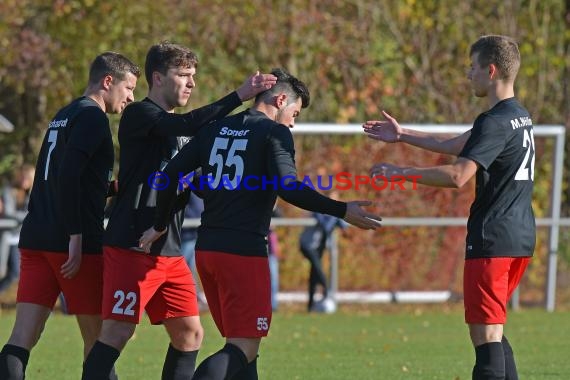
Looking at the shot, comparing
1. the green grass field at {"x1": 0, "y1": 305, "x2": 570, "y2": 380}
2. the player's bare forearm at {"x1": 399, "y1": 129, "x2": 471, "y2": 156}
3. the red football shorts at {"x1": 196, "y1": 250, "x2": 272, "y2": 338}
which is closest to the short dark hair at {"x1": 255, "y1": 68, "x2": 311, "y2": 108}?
the player's bare forearm at {"x1": 399, "y1": 129, "x2": 471, "y2": 156}

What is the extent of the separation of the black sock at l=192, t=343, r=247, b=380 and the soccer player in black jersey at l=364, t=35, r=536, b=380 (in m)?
1.38

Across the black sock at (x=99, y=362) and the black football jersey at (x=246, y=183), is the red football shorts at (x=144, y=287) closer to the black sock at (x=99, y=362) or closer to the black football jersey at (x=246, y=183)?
the black sock at (x=99, y=362)

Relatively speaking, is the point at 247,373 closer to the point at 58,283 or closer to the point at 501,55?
the point at 58,283

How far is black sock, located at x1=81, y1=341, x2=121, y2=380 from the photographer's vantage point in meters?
6.86

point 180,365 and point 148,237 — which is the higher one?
point 148,237

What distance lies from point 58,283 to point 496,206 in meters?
2.64

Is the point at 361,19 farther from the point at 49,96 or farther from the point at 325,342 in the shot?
the point at 325,342

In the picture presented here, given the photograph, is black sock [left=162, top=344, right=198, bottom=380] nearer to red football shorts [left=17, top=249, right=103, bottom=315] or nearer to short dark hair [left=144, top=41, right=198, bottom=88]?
red football shorts [left=17, top=249, right=103, bottom=315]

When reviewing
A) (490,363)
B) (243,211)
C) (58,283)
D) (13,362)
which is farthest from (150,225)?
A: (490,363)

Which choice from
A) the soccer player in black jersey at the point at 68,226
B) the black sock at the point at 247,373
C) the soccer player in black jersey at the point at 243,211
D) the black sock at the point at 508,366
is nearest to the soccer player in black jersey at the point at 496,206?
the black sock at the point at 508,366

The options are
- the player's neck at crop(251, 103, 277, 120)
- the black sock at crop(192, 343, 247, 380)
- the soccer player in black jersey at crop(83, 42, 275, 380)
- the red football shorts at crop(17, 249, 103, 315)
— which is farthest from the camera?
the red football shorts at crop(17, 249, 103, 315)

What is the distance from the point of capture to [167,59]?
23.7 ft

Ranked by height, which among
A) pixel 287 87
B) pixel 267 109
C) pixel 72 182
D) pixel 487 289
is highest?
pixel 287 87

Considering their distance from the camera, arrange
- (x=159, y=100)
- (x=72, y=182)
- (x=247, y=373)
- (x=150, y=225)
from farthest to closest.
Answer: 1. (x=159, y=100)
2. (x=150, y=225)
3. (x=72, y=182)
4. (x=247, y=373)
